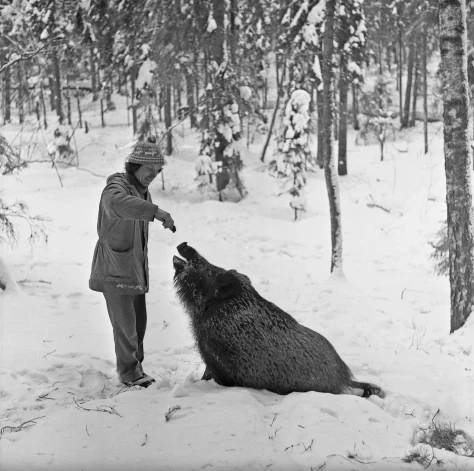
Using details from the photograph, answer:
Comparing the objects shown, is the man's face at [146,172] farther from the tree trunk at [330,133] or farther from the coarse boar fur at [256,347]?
the tree trunk at [330,133]

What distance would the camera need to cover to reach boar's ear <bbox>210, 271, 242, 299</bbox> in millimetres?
4285

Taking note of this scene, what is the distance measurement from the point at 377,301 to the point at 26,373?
6.41 m

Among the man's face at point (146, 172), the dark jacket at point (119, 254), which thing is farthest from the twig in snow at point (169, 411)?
the man's face at point (146, 172)

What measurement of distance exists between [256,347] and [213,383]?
53cm

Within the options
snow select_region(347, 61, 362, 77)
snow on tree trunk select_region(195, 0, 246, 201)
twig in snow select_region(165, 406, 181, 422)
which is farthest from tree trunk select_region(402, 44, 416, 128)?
twig in snow select_region(165, 406, 181, 422)

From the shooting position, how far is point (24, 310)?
618 centimetres

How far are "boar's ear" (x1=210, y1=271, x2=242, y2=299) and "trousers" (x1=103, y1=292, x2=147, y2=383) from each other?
79cm

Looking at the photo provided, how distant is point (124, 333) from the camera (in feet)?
14.4

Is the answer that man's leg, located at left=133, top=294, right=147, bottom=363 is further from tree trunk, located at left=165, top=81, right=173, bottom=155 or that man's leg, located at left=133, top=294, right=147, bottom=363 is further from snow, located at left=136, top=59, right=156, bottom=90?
snow, located at left=136, top=59, right=156, bottom=90

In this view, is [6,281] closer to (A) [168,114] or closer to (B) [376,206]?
(B) [376,206]

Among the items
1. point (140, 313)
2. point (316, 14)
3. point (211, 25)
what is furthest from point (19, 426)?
point (316, 14)

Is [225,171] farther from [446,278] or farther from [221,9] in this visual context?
[446,278]

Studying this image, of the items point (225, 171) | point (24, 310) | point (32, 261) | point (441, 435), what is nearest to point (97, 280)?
point (24, 310)

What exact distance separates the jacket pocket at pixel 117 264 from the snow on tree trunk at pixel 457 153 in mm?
4385
